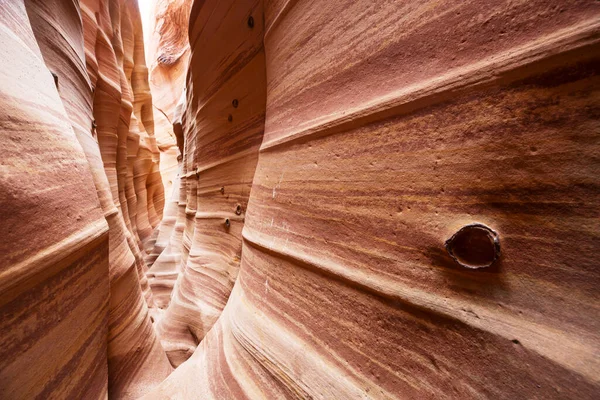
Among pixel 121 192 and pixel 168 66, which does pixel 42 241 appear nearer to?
pixel 121 192

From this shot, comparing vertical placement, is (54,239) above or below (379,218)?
below

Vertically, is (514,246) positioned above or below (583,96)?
below

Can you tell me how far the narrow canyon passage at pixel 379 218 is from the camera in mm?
318

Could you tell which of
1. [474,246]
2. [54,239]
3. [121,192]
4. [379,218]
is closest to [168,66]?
[121,192]

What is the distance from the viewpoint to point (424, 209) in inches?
16.8

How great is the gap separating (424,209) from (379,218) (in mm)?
85

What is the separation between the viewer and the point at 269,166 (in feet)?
2.76

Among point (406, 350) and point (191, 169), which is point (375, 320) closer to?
point (406, 350)

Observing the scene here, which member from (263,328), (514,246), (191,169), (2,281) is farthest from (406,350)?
(191,169)

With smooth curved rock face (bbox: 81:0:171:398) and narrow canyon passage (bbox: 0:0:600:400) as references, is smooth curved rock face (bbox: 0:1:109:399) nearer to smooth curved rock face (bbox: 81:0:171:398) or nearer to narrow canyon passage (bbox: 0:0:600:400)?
narrow canyon passage (bbox: 0:0:600:400)

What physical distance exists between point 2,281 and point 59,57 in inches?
46.0

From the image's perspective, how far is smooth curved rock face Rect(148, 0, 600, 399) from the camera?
0.31 meters

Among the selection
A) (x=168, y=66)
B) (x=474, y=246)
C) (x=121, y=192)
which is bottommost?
(x=121, y=192)

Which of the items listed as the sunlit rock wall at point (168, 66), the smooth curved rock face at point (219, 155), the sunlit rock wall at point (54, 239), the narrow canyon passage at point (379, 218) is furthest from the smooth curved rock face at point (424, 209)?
the sunlit rock wall at point (168, 66)
